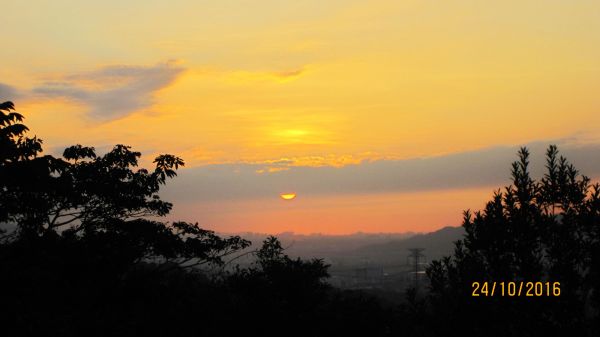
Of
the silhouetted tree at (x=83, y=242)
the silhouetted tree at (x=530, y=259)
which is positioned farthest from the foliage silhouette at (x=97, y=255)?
the silhouetted tree at (x=530, y=259)

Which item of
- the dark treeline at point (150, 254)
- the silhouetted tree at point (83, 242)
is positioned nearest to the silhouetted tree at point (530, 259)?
the dark treeline at point (150, 254)

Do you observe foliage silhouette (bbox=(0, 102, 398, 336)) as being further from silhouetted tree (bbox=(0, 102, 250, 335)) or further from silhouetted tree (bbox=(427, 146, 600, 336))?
silhouetted tree (bbox=(427, 146, 600, 336))

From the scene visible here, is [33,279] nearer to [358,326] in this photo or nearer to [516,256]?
[516,256]

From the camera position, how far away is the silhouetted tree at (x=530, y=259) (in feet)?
57.9

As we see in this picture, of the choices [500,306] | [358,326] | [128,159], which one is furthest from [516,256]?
[358,326]

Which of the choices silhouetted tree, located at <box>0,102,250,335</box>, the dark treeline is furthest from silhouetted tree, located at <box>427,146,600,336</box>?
silhouetted tree, located at <box>0,102,250,335</box>

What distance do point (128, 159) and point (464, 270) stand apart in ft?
47.8
